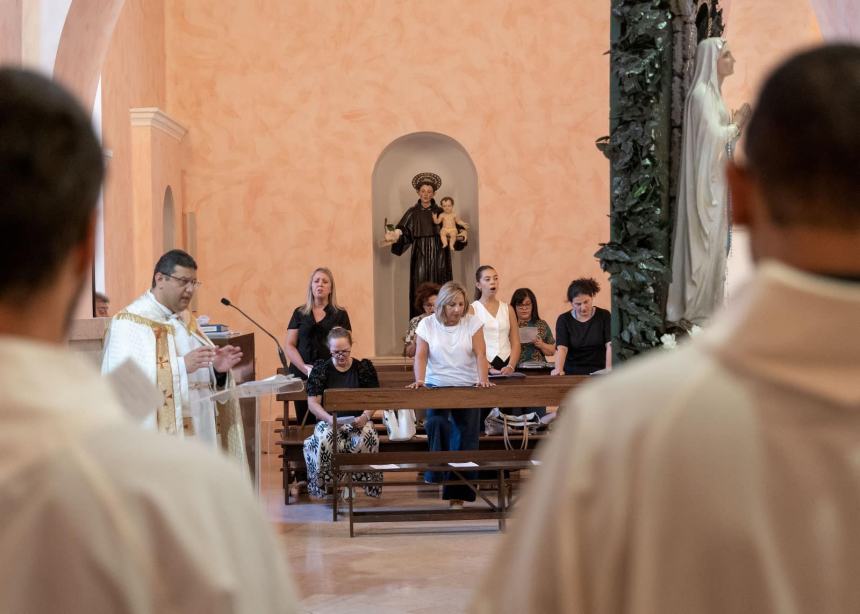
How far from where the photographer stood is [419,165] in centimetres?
1731

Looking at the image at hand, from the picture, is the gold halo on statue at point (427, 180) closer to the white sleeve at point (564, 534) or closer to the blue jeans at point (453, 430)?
the blue jeans at point (453, 430)

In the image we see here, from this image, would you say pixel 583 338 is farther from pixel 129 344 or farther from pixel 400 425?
pixel 129 344

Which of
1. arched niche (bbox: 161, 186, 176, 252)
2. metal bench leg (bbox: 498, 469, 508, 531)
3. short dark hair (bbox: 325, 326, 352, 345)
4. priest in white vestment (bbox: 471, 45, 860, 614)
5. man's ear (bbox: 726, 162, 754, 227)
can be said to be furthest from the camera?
arched niche (bbox: 161, 186, 176, 252)

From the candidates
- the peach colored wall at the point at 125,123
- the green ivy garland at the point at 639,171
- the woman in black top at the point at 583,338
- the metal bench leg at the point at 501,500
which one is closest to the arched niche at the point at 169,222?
the peach colored wall at the point at 125,123

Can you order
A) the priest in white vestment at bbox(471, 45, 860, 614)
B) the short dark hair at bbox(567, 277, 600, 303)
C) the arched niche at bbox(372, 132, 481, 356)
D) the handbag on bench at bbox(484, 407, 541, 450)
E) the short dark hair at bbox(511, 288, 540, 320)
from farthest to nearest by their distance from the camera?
1. the arched niche at bbox(372, 132, 481, 356)
2. the short dark hair at bbox(511, 288, 540, 320)
3. the handbag on bench at bbox(484, 407, 541, 450)
4. the short dark hair at bbox(567, 277, 600, 303)
5. the priest in white vestment at bbox(471, 45, 860, 614)

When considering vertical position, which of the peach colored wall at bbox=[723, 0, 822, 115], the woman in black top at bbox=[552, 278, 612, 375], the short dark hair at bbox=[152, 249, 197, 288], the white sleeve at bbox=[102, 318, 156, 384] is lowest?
the woman in black top at bbox=[552, 278, 612, 375]

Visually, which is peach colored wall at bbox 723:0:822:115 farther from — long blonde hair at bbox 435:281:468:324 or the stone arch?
the stone arch

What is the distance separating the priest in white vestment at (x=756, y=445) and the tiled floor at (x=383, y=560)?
527 cm

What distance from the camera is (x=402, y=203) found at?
17.4 metres

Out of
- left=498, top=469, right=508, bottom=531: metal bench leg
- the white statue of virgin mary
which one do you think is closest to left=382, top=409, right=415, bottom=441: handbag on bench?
left=498, top=469, right=508, bottom=531: metal bench leg

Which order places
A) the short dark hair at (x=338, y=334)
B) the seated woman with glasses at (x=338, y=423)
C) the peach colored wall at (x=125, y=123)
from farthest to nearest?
1. the peach colored wall at (x=125, y=123)
2. the short dark hair at (x=338, y=334)
3. the seated woman with glasses at (x=338, y=423)

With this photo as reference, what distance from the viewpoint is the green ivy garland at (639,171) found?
647cm

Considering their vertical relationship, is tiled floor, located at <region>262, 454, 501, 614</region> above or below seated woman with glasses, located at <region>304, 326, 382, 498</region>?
below

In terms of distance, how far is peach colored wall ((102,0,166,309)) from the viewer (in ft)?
A: 43.8
